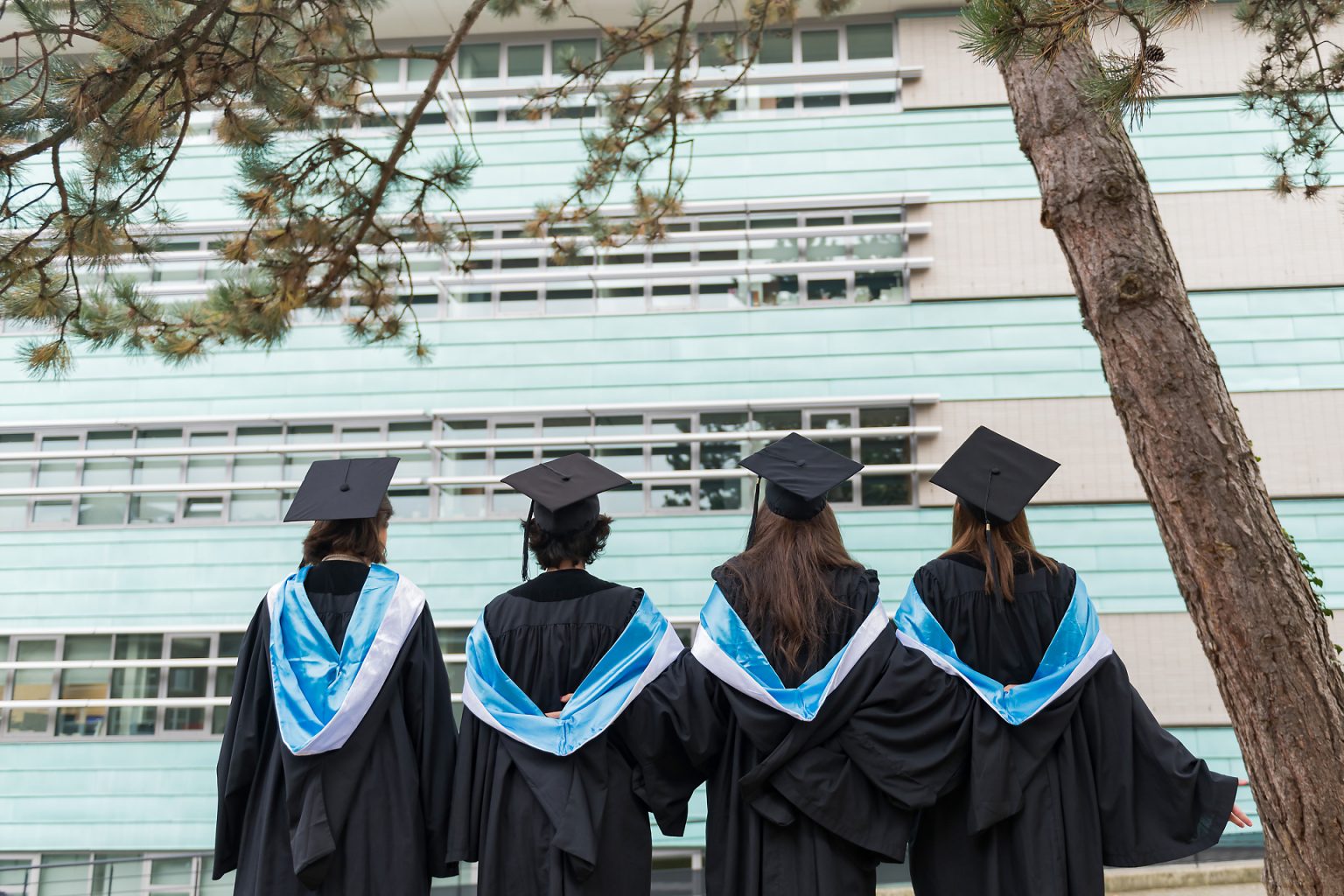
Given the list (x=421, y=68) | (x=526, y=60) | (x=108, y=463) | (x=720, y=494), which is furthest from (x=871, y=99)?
(x=108, y=463)

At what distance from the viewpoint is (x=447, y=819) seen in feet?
10.2

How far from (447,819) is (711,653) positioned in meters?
0.98

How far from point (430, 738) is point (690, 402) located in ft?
30.2

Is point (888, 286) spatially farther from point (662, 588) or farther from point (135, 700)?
point (135, 700)

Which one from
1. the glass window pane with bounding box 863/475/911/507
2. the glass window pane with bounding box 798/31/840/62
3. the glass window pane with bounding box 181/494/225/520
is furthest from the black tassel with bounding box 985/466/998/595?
the glass window pane with bounding box 181/494/225/520

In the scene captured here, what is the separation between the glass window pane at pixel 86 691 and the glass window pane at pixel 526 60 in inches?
344

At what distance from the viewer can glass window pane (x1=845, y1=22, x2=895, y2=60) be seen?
13.1 metres

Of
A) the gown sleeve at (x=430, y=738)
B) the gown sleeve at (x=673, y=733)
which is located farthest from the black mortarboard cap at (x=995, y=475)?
the gown sleeve at (x=430, y=738)

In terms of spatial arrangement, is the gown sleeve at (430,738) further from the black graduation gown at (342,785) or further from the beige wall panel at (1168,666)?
the beige wall panel at (1168,666)

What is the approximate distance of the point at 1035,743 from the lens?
9.32 feet

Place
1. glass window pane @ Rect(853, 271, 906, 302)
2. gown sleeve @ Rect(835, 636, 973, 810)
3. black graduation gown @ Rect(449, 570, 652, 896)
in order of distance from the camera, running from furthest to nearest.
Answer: glass window pane @ Rect(853, 271, 906, 302)
black graduation gown @ Rect(449, 570, 652, 896)
gown sleeve @ Rect(835, 636, 973, 810)

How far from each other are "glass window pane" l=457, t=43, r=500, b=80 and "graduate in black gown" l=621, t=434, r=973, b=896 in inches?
473

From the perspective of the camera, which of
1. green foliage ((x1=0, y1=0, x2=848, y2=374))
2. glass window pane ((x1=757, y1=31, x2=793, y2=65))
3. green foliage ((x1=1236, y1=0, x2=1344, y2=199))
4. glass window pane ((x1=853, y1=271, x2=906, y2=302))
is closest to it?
green foliage ((x1=0, y1=0, x2=848, y2=374))

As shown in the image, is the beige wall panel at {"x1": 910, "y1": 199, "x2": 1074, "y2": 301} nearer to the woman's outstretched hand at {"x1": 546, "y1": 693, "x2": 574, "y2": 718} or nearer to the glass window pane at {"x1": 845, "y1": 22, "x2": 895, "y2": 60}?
the glass window pane at {"x1": 845, "y1": 22, "x2": 895, "y2": 60}
